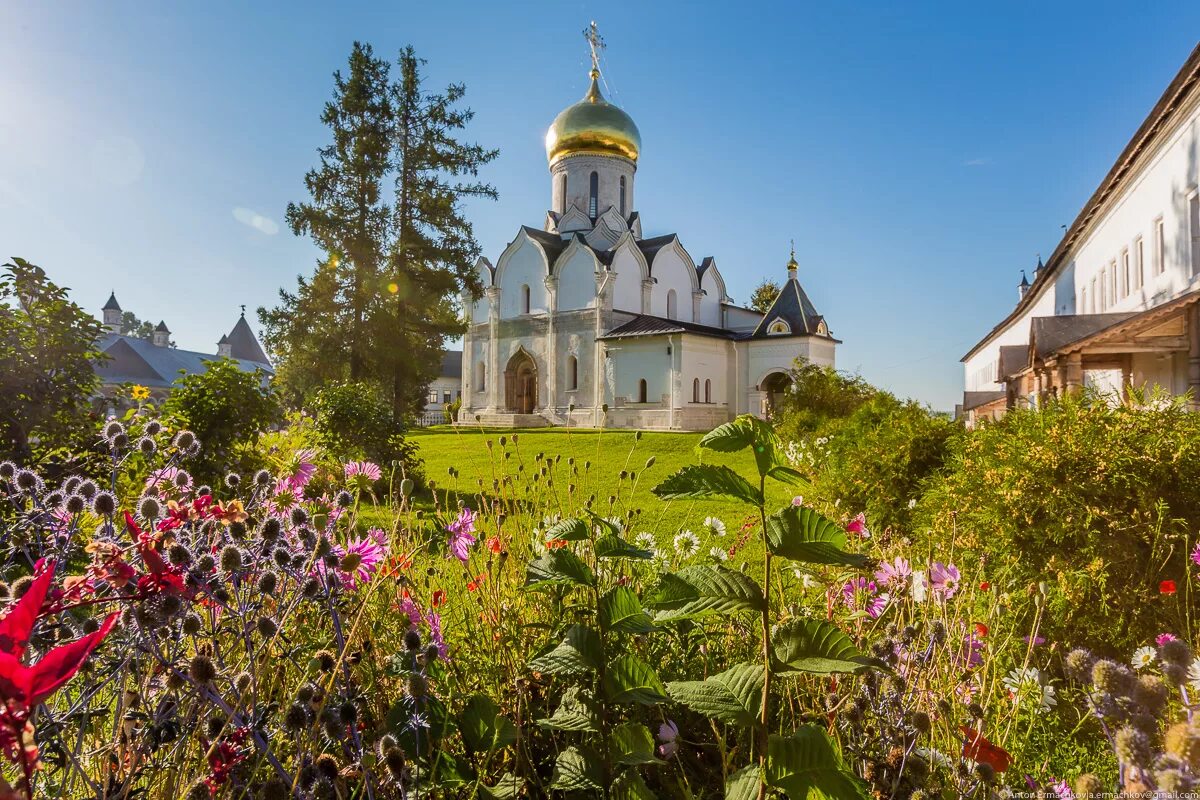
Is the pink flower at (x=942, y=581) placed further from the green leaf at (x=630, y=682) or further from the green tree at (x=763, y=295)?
the green tree at (x=763, y=295)

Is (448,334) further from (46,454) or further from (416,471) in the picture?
(46,454)

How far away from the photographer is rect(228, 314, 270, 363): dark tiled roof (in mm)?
64438

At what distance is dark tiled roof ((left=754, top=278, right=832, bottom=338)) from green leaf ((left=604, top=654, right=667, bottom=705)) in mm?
26611

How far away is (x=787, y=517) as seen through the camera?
4.44 feet

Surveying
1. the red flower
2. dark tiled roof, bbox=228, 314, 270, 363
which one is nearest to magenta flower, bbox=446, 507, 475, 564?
the red flower

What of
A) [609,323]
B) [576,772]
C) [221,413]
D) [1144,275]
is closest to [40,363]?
[221,413]

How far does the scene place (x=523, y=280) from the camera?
31.9 m

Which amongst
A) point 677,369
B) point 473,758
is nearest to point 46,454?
point 473,758

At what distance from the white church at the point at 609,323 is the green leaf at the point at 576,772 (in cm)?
2360

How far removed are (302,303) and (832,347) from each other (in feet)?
66.0

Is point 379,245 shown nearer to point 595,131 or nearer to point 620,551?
point 595,131

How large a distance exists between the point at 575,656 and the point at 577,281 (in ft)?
94.9

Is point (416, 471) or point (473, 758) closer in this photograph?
point (473, 758)

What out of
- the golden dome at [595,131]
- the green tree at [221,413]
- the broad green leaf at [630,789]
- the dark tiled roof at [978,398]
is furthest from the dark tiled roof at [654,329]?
the broad green leaf at [630,789]
